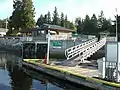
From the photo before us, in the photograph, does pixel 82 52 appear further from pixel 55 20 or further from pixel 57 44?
pixel 55 20

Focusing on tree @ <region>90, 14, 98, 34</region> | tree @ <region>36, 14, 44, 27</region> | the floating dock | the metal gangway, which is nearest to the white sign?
the floating dock

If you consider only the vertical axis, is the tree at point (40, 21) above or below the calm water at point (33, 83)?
above

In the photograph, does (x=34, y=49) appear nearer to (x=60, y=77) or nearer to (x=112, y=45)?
(x=60, y=77)

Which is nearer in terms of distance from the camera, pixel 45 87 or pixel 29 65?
pixel 45 87

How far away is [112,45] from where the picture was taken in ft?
67.6

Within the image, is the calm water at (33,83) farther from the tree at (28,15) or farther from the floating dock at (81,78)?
the tree at (28,15)

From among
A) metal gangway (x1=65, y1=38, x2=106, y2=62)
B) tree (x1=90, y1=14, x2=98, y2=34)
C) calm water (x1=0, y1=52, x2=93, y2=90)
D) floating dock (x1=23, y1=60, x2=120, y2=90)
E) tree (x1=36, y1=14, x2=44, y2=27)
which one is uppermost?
tree (x1=36, y1=14, x2=44, y2=27)

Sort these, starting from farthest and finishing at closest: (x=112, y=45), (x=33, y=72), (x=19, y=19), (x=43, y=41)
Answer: (x=19, y=19) → (x=43, y=41) → (x=33, y=72) → (x=112, y=45)

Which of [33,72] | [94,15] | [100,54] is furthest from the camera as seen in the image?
[94,15]

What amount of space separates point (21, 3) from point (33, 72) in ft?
179

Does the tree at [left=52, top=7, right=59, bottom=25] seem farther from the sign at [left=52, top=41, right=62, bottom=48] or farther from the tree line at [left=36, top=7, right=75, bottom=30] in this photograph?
the sign at [left=52, top=41, right=62, bottom=48]

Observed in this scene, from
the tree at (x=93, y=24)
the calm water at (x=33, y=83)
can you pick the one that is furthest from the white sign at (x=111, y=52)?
the tree at (x=93, y=24)

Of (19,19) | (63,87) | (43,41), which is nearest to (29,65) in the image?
(63,87)

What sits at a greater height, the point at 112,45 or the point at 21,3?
the point at 21,3
